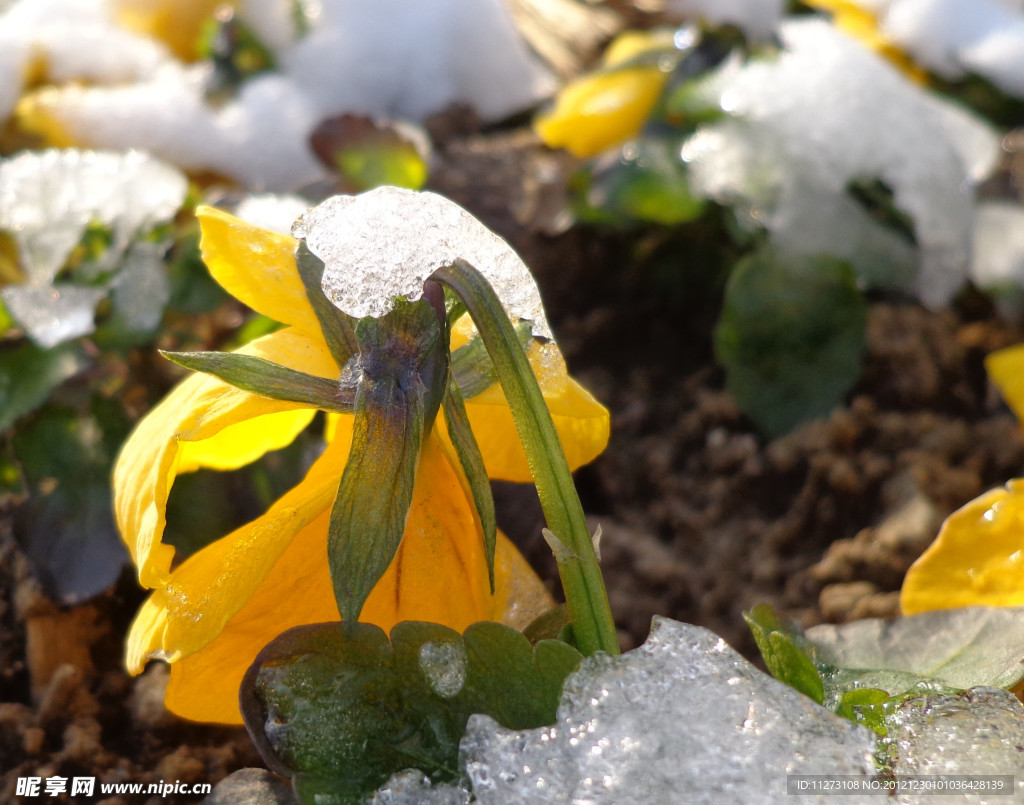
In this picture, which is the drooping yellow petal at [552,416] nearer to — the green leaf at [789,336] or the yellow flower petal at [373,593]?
the yellow flower petal at [373,593]

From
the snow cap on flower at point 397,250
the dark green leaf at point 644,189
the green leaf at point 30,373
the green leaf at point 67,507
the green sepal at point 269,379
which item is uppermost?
the snow cap on flower at point 397,250

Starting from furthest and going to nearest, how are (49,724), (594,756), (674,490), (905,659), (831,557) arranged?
1. (674,490)
2. (831,557)
3. (49,724)
4. (905,659)
5. (594,756)

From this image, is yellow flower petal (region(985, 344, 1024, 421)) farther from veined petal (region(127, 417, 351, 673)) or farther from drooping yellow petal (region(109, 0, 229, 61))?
drooping yellow petal (region(109, 0, 229, 61))

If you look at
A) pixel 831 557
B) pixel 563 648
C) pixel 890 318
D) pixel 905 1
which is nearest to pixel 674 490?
pixel 831 557

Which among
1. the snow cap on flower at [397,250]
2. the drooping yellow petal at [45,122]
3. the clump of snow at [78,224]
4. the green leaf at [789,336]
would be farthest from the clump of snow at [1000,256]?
the drooping yellow petal at [45,122]

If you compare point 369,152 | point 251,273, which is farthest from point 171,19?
point 251,273

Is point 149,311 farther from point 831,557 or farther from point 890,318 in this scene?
point 890,318

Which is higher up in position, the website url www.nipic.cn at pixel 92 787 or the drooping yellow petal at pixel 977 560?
the drooping yellow petal at pixel 977 560
